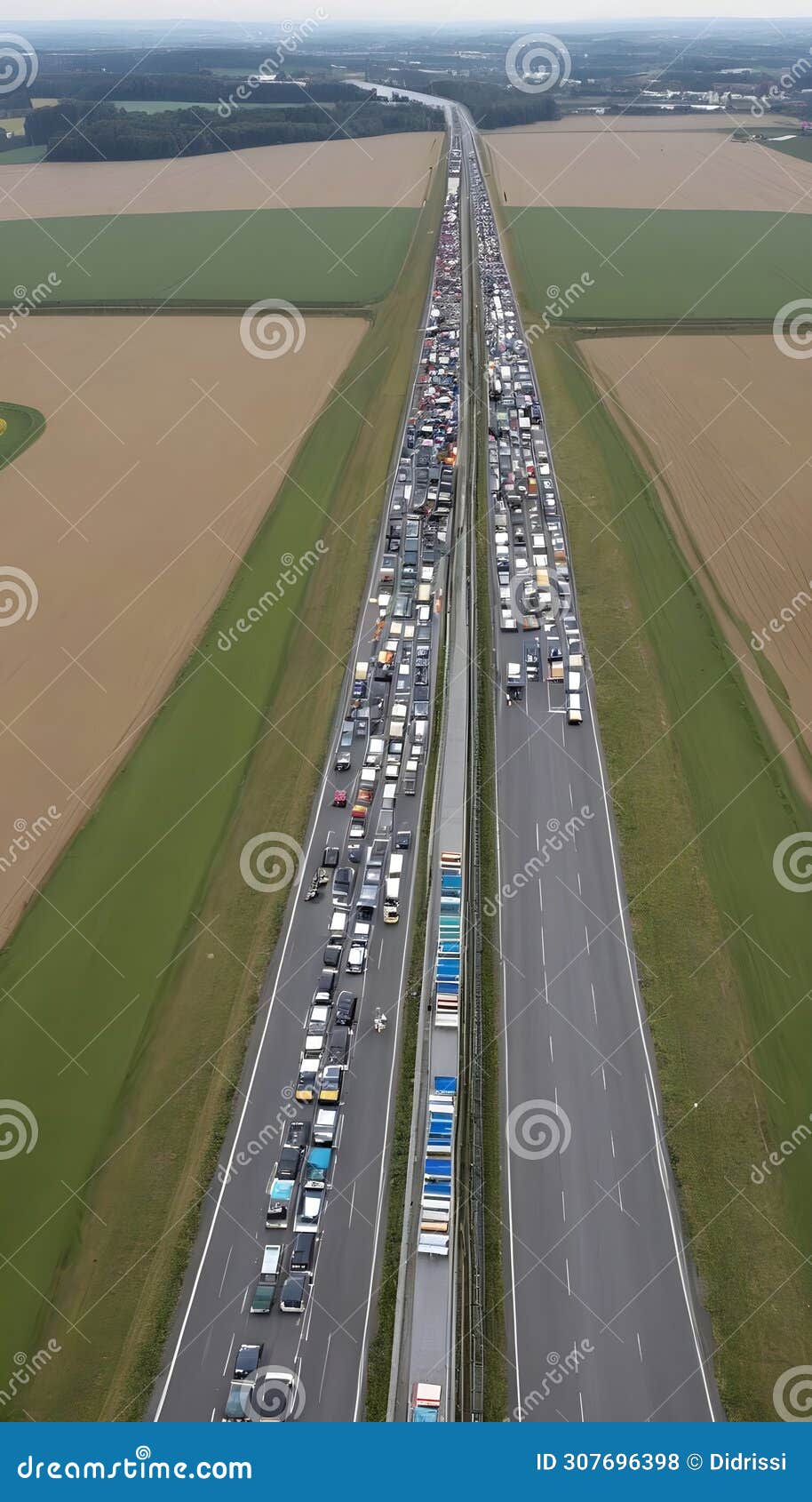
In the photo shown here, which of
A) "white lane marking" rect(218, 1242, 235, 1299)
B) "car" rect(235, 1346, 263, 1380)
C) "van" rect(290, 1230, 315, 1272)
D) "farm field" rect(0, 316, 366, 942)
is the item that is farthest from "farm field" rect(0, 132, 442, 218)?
"car" rect(235, 1346, 263, 1380)

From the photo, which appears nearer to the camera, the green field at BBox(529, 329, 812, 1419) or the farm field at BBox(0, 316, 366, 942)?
the green field at BBox(529, 329, 812, 1419)

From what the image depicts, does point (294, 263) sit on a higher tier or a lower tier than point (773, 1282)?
higher

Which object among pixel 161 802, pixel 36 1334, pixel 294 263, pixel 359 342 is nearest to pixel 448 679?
pixel 161 802

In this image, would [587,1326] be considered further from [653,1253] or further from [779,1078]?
[779,1078]

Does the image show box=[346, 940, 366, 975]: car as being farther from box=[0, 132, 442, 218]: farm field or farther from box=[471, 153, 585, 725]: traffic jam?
box=[0, 132, 442, 218]: farm field

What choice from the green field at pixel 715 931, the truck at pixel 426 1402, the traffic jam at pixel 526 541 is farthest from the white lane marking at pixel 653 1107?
the truck at pixel 426 1402
